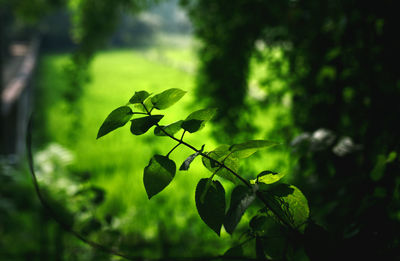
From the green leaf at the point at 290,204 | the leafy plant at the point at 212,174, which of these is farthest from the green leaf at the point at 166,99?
the green leaf at the point at 290,204

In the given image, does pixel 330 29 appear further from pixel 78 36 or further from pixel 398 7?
pixel 78 36

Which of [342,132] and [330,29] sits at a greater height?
[330,29]

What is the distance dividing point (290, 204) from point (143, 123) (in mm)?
132

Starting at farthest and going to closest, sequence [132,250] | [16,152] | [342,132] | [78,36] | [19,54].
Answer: [19,54] → [16,152] → [78,36] → [132,250] → [342,132]

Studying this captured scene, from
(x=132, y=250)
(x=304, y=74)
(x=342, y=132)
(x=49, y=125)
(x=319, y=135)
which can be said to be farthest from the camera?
(x=49, y=125)

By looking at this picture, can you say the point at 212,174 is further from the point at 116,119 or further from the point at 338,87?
the point at 338,87

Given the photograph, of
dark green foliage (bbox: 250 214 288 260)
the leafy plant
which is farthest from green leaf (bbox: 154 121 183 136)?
dark green foliage (bbox: 250 214 288 260)

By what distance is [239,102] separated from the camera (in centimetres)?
124

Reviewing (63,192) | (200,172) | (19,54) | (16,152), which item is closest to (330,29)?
(63,192)

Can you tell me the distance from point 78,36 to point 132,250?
143cm

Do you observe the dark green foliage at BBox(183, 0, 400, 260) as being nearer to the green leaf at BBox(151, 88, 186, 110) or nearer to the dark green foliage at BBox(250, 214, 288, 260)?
the dark green foliage at BBox(250, 214, 288, 260)

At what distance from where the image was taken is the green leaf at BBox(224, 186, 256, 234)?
22 centimetres

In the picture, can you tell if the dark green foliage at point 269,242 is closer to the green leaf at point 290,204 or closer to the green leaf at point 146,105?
the green leaf at point 290,204

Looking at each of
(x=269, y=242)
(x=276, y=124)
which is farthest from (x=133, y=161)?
(x=269, y=242)
